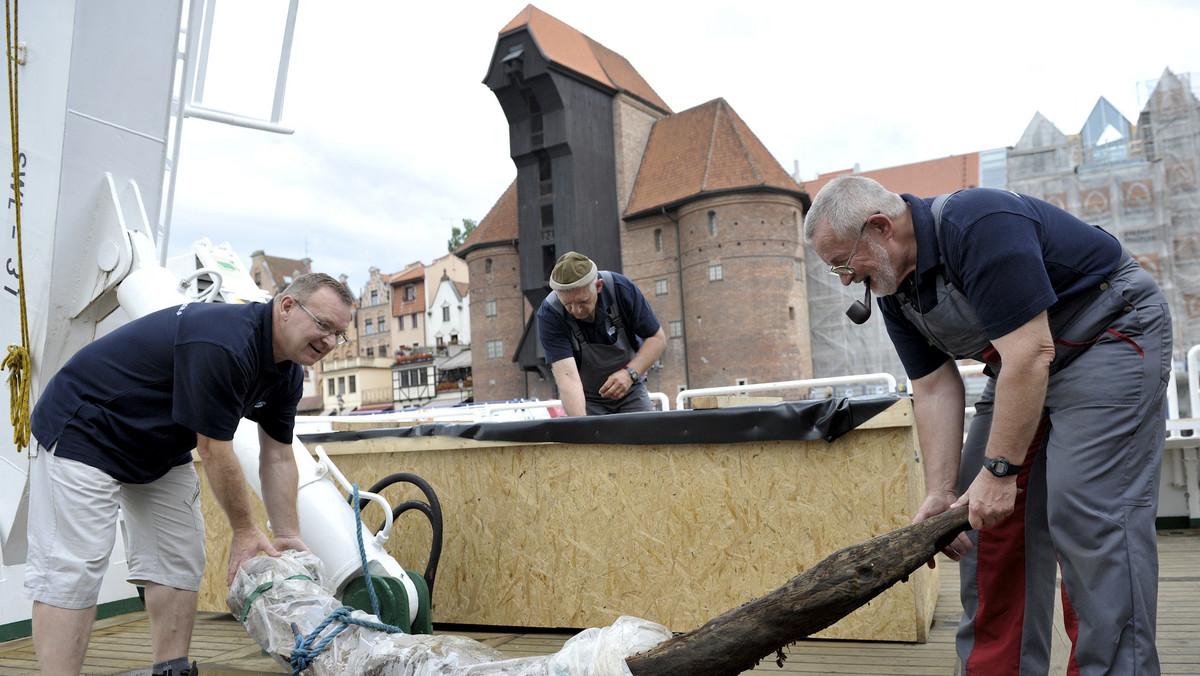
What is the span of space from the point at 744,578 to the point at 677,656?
1.62m

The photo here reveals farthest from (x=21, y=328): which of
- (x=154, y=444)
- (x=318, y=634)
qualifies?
(x=318, y=634)

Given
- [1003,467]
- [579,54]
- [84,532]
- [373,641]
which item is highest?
[579,54]

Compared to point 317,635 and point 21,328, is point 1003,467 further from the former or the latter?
point 21,328

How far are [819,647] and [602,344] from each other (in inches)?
83.8

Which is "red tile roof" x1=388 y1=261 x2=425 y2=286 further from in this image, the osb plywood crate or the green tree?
the osb plywood crate

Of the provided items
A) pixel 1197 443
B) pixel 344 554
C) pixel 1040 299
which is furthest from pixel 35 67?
pixel 1197 443

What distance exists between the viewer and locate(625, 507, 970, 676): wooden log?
216 cm

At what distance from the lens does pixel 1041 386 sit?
2.12 metres

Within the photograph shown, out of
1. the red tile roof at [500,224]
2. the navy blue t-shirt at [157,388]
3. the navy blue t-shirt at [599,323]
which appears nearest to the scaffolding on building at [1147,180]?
the red tile roof at [500,224]

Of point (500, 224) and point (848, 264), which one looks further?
point (500, 224)

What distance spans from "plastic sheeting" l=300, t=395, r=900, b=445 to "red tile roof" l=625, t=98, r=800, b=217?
37918 millimetres

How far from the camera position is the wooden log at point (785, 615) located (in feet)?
7.09

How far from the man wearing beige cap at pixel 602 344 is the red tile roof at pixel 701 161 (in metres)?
37.0

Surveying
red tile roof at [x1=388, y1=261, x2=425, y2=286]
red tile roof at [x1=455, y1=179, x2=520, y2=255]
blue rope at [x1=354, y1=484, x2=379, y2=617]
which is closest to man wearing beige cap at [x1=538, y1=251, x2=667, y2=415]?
blue rope at [x1=354, y1=484, x2=379, y2=617]
